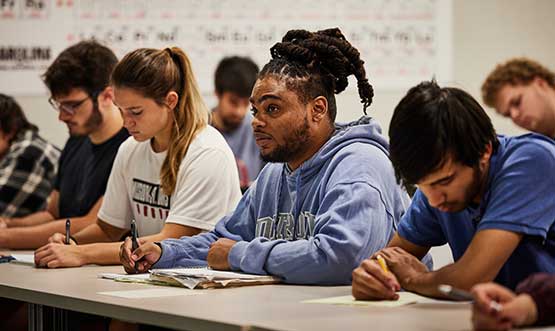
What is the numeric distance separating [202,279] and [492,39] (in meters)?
3.29

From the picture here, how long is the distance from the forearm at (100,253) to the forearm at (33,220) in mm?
1145

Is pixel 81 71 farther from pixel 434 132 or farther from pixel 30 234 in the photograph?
pixel 434 132

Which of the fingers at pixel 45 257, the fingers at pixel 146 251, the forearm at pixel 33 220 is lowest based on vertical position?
the forearm at pixel 33 220

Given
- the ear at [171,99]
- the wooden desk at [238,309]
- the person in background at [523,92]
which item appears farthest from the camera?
the person in background at [523,92]

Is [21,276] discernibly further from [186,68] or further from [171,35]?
[171,35]

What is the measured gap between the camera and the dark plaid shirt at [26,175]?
4012 mm

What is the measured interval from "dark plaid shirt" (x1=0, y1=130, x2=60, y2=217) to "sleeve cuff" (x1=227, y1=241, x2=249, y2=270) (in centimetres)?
193

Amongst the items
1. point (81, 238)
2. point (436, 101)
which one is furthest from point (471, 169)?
point (81, 238)

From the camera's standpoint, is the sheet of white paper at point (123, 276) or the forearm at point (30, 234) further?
the forearm at point (30, 234)

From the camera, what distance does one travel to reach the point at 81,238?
3.22 meters

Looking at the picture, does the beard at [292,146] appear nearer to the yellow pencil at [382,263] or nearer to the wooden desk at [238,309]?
the wooden desk at [238,309]

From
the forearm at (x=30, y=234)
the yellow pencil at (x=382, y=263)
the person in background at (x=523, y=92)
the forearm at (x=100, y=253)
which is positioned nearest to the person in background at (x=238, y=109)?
the person in background at (x=523, y=92)

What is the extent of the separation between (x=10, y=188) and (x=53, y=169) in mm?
208

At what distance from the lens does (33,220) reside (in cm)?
389
